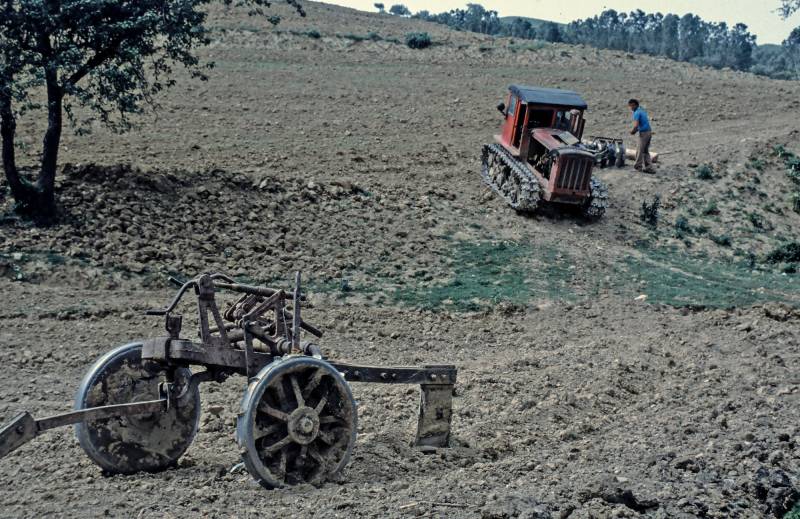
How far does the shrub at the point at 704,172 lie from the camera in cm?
2359

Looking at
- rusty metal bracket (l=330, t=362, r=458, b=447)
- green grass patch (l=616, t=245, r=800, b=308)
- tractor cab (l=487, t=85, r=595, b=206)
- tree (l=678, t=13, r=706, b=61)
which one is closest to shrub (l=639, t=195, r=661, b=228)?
green grass patch (l=616, t=245, r=800, b=308)

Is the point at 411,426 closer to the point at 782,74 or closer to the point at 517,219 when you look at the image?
the point at 517,219

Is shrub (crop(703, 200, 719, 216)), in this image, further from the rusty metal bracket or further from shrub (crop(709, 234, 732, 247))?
the rusty metal bracket

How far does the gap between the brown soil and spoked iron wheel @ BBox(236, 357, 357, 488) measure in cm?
25

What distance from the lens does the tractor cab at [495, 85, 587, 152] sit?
809 inches

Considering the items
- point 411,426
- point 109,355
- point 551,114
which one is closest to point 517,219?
point 551,114

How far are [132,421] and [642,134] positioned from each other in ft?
59.3

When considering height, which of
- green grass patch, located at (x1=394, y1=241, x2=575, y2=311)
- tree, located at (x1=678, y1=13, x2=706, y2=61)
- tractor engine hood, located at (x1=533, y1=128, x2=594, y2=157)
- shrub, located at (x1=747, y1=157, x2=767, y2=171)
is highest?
tree, located at (x1=678, y1=13, x2=706, y2=61)

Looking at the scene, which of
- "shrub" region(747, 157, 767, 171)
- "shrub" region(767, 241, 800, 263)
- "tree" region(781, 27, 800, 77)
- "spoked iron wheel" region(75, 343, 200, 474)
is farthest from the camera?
"tree" region(781, 27, 800, 77)

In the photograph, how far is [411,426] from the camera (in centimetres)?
952

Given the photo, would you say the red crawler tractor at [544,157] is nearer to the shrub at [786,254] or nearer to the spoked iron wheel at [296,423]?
the shrub at [786,254]

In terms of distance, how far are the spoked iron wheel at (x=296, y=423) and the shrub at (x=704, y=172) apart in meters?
18.4

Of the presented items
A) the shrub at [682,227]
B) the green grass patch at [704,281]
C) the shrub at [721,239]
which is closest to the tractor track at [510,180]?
the green grass patch at [704,281]

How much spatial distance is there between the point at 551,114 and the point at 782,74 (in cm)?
4384
